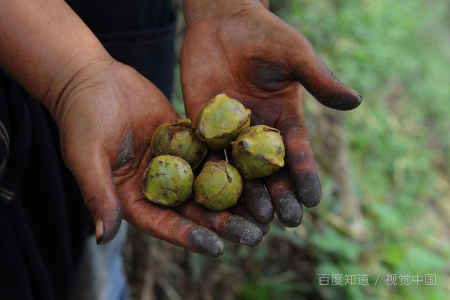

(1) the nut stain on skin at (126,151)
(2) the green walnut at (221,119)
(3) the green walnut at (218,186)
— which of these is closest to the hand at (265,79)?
(3) the green walnut at (218,186)

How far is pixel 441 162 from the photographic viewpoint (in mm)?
7164

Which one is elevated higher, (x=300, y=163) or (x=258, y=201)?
(x=300, y=163)

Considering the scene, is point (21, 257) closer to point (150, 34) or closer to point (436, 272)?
point (150, 34)

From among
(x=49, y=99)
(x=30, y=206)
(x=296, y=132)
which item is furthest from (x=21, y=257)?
(x=296, y=132)

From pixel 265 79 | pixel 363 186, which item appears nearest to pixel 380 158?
pixel 363 186

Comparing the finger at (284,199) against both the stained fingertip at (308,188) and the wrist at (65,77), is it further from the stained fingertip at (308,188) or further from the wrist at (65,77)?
the wrist at (65,77)

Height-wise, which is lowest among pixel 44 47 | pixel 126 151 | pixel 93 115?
pixel 126 151

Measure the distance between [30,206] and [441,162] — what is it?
745 cm

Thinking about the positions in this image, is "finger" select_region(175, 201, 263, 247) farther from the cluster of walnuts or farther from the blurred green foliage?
the blurred green foliage

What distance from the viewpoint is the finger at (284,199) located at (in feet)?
6.96

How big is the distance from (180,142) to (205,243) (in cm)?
87

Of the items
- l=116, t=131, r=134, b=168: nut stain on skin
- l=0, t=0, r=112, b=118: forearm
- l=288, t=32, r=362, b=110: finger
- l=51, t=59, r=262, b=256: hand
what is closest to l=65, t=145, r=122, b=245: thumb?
l=51, t=59, r=262, b=256: hand

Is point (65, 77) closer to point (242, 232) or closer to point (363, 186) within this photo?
point (242, 232)

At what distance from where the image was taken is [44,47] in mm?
2104
